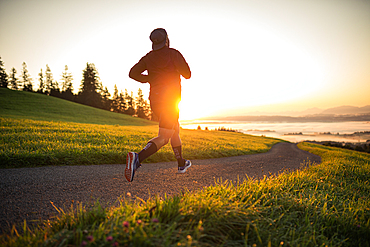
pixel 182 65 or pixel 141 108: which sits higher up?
pixel 141 108

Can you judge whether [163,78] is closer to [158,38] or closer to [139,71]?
[139,71]

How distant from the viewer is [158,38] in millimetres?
3158

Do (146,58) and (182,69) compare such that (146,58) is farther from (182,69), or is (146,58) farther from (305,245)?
(305,245)

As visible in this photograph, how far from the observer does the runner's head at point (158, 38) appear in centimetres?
316

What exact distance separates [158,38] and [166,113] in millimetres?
1404

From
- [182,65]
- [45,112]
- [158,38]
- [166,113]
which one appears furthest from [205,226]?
[45,112]

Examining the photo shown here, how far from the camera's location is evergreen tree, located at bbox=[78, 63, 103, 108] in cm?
5784

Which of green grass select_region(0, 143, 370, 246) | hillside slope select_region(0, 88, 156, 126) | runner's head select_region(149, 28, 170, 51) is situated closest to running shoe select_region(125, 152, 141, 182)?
green grass select_region(0, 143, 370, 246)

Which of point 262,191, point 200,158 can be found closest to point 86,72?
point 200,158

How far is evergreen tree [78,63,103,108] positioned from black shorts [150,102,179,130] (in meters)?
62.8

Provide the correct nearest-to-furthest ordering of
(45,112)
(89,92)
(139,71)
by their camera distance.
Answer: (139,71)
(45,112)
(89,92)

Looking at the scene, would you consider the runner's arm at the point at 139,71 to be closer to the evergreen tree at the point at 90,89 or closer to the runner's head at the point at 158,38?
the runner's head at the point at 158,38

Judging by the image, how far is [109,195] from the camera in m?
2.62

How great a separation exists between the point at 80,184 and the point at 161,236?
2.43m
